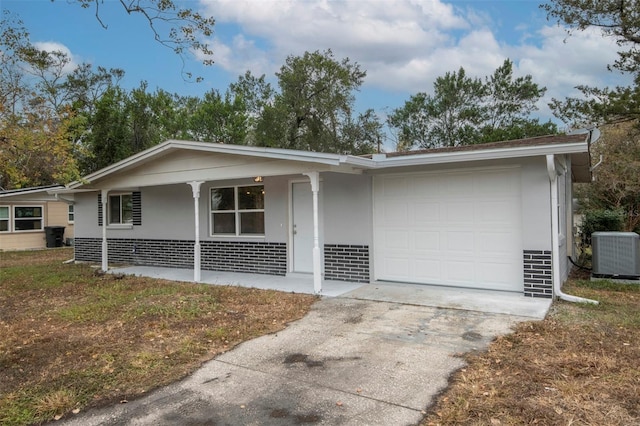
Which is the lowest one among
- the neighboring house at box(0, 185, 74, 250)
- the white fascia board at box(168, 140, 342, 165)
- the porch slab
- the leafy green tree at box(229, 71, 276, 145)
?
the porch slab

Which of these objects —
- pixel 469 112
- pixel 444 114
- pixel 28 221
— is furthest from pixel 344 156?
pixel 444 114

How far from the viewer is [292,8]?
9734 mm

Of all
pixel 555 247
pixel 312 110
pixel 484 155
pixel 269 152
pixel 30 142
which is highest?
pixel 312 110

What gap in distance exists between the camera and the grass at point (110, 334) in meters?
3.67

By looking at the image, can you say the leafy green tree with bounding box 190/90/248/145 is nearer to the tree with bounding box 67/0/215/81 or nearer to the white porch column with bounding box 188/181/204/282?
the white porch column with bounding box 188/181/204/282

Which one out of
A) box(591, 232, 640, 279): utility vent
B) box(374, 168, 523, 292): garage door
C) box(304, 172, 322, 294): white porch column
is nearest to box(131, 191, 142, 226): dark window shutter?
box(304, 172, 322, 294): white porch column

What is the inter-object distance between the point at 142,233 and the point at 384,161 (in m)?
7.61

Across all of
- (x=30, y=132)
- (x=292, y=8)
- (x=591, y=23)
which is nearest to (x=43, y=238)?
(x=30, y=132)

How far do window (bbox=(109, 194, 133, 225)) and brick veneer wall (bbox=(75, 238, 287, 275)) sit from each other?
23.2 inches

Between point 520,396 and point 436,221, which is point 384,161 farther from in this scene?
point 520,396

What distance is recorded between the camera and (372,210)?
803cm

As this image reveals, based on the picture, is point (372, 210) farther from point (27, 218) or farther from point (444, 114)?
point (444, 114)

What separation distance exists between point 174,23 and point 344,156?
355cm

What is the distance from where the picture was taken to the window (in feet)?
40.4
